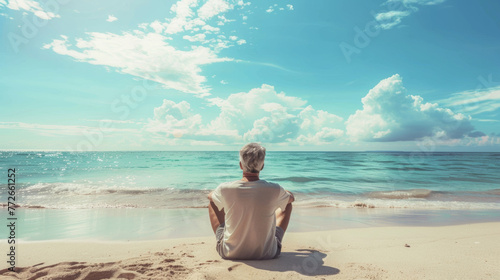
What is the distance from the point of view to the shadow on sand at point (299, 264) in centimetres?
331

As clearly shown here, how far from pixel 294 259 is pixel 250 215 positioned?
1.08 meters

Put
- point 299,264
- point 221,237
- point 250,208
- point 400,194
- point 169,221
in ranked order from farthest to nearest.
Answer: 1. point 400,194
2. point 169,221
3. point 221,237
4. point 299,264
5. point 250,208

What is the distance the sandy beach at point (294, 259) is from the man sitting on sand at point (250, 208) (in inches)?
7.3

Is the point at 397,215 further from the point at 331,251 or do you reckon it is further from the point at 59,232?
the point at 59,232

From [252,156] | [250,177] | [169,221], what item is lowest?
[169,221]

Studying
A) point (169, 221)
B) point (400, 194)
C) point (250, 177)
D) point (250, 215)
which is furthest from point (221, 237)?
point (400, 194)

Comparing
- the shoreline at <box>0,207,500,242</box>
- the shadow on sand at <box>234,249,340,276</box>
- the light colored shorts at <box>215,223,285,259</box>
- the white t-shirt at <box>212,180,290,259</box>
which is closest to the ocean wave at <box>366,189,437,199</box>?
the shoreline at <box>0,207,500,242</box>

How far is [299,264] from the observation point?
3.54 metres

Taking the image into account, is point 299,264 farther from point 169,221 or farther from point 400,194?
point 400,194

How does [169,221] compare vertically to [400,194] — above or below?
above

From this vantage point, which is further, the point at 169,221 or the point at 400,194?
the point at 400,194

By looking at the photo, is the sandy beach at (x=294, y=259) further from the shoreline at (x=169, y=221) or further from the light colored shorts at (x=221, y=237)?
the shoreline at (x=169, y=221)

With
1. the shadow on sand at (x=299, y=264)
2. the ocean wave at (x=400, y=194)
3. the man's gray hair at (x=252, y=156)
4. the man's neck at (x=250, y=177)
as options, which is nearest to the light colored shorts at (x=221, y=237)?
the shadow on sand at (x=299, y=264)

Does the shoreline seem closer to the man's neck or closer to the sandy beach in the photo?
the sandy beach
